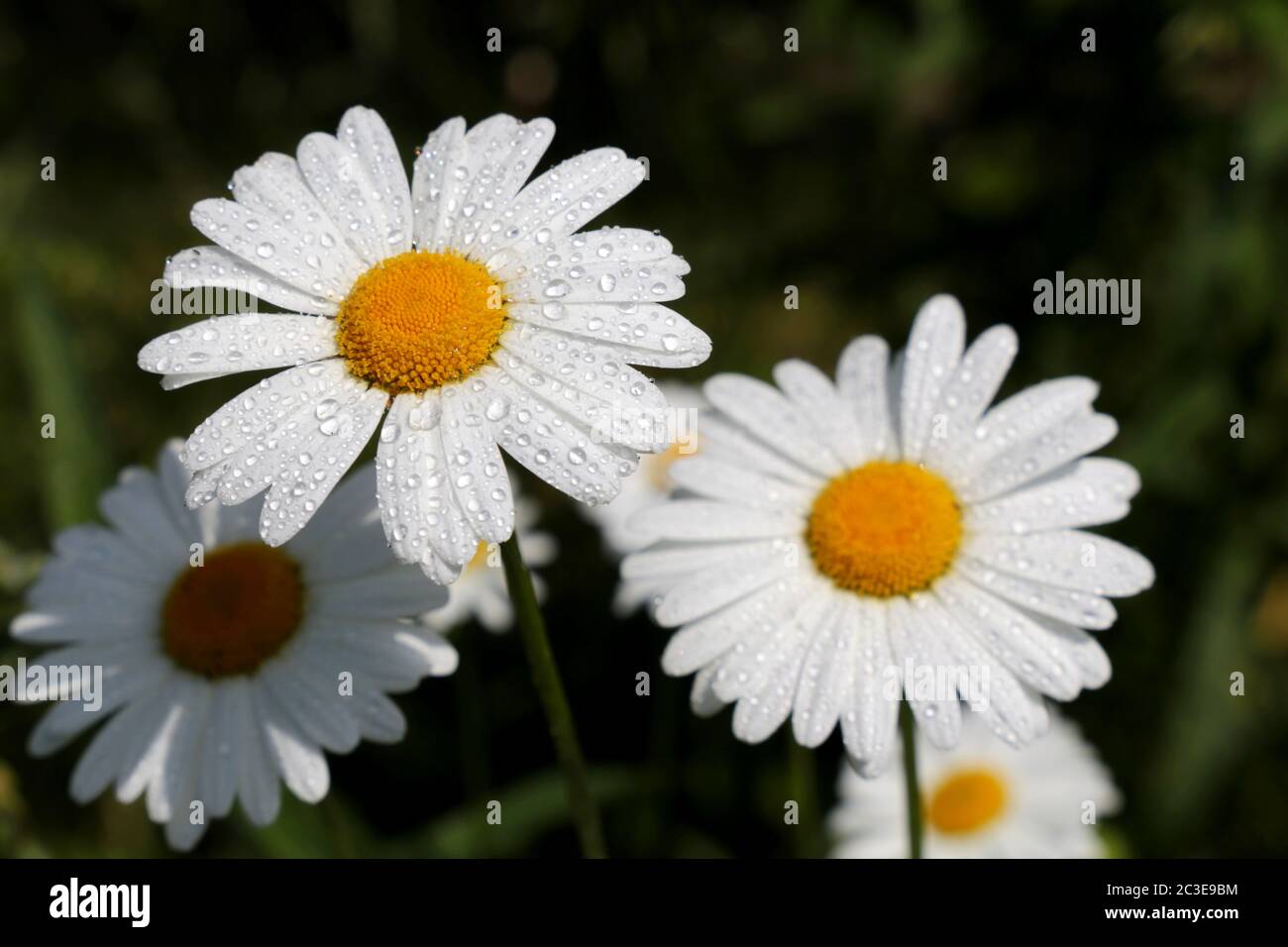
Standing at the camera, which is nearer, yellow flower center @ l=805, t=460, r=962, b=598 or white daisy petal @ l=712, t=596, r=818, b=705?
white daisy petal @ l=712, t=596, r=818, b=705

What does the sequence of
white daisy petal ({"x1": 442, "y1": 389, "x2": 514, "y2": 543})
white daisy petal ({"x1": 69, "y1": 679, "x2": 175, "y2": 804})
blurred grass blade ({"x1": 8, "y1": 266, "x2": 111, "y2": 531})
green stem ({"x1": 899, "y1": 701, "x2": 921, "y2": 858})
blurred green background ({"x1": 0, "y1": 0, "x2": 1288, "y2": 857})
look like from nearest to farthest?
white daisy petal ({"x1": 442, "y1": 389, "x2": 514, "y2": 543})
green stem ({"x1": 899, "y1": 701, "x2": 921, "y2": 858})
white daisy petal ({"x1": 69, "y1": 679, "x2": 175, "y2": 804})
blurred grass blade ({"x1": 8, "y1": 266, "x2": 111, "y2": 531})
blurred green background ({"x1": 0, "y1": 0, "x2": 1288, "y2": 857})

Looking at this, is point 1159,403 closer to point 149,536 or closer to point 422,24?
point 149,536

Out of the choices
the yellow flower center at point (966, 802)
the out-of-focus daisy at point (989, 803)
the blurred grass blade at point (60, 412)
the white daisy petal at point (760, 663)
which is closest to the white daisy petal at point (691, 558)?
the white daisy petal at point (760, 663)

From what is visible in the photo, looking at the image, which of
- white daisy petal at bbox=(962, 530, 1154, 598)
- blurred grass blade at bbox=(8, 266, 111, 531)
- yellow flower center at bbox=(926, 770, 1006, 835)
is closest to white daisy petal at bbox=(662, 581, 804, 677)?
white daisy petal at bbox=(962, 530, 1154, 598)

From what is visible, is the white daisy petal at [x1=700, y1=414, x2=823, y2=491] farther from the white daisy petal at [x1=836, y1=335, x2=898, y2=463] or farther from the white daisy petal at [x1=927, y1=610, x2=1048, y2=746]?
the white daisy petal at [x1=927, y1=610, x2=1048, y2=746]

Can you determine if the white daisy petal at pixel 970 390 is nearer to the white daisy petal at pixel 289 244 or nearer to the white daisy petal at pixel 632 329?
the white daisy petal at pixel 632 329

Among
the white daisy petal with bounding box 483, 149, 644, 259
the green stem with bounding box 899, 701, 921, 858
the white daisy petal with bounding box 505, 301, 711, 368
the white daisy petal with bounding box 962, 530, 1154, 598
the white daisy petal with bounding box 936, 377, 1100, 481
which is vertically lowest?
the green stem with bounding box 899, 701, 921, 858
